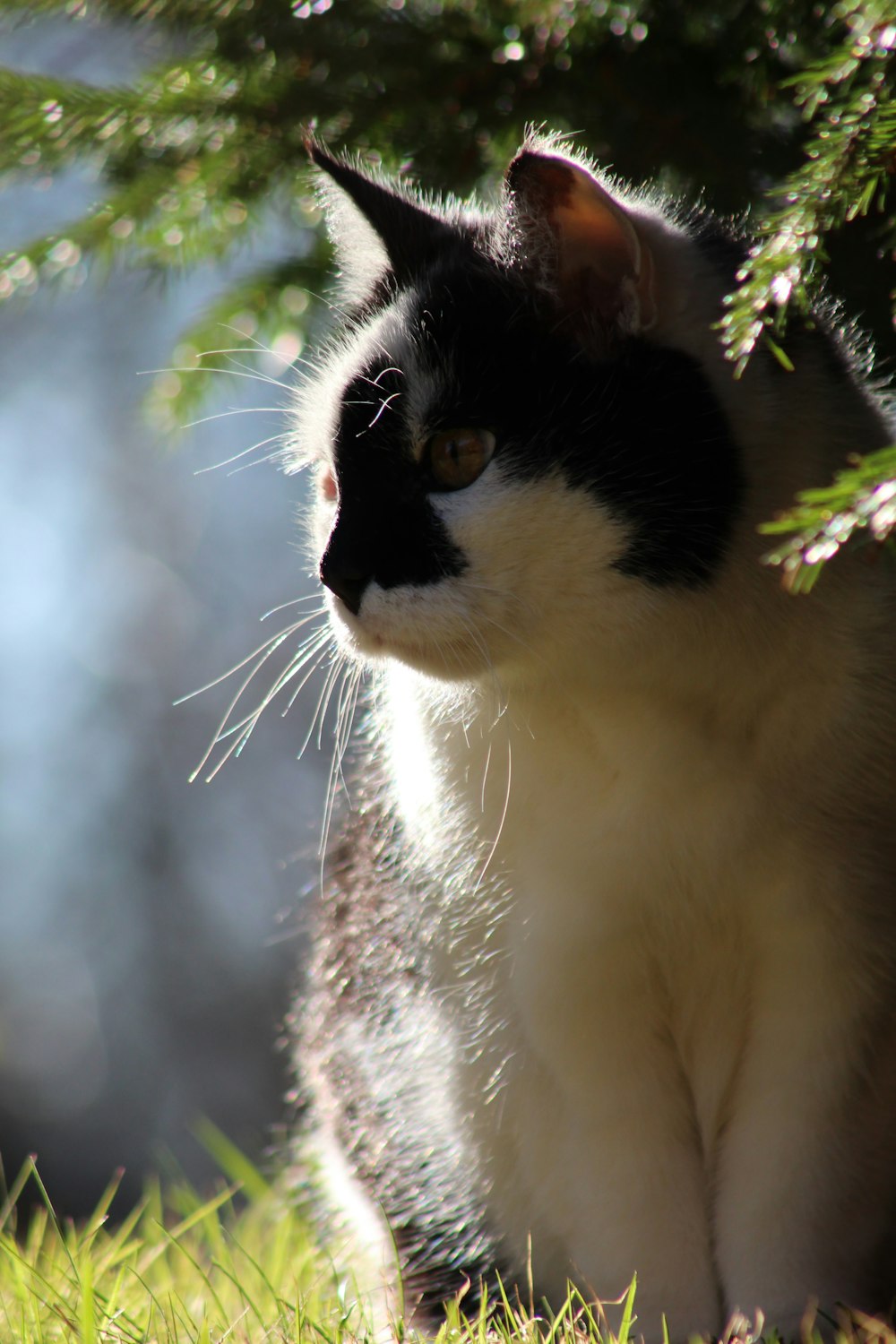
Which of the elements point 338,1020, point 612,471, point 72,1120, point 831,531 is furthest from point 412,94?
point 72,1120

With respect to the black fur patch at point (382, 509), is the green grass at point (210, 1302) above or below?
below

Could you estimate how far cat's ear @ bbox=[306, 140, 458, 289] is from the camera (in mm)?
990

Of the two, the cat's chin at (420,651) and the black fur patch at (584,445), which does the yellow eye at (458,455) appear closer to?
the black fur patch at (584,445)

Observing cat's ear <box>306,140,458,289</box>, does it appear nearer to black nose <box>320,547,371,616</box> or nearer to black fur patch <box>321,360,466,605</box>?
black fur patch <box>321,360,466,605</box>

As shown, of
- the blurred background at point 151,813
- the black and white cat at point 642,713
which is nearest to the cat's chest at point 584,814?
the black and white cat at point 642,713

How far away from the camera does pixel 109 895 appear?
2629mm

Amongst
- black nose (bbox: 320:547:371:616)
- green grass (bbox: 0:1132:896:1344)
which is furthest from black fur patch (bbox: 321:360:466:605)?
green grass (bbox: 0:1132:896:1344)

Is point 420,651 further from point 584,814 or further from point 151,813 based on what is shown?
point 151,813

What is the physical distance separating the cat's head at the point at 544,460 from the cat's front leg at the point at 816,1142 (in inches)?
10.9

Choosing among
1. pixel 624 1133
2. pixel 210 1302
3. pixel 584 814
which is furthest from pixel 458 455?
pixel 210 1302

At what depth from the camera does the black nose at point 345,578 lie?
34.3 inches

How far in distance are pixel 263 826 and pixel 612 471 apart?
1914 millimetres

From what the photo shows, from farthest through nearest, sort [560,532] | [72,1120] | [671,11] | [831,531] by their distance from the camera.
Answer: [72,1120]
[671,11]
[560,532]
[831,531]

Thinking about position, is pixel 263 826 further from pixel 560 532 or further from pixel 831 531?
pixel 831 531
